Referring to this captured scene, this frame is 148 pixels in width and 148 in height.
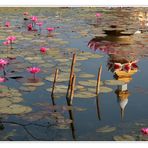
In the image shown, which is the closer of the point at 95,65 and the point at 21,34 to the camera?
the point at 95,65

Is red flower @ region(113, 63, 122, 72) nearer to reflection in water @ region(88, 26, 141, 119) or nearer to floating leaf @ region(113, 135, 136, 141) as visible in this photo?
reflection in water @ region(88, 26, 141, 119)

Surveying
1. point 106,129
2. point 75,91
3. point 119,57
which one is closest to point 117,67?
point 119,57

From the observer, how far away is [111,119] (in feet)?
12.9

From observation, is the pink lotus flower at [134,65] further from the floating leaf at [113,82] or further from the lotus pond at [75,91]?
the floating leaf at [113,82]

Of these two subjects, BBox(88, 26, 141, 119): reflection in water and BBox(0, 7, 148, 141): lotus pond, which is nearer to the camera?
BBox(0, 7, 148, 141): lotus pond

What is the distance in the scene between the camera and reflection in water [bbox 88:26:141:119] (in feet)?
15.5

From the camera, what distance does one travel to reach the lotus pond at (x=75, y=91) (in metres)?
3.58

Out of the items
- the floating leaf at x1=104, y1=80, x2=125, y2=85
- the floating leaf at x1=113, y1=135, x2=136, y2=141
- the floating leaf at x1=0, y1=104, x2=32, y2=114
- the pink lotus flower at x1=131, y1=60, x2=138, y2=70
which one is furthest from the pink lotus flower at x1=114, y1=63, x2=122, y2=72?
the floating leaf at x1=113, y1=135, x2=136, y2=141

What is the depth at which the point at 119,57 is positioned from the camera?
6438 millimetres

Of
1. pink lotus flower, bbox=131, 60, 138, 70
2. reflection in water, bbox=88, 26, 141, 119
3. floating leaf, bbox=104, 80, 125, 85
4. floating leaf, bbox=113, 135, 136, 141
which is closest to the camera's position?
floating leaf, bbox=113, 135, 136, 141

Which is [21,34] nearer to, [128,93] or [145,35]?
[145,35]

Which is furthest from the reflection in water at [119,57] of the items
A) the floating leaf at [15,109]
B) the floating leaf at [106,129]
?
the floating leaf at [15,109]

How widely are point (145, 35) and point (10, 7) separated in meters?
10.6

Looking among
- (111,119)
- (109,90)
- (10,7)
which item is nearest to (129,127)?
(111,119)
